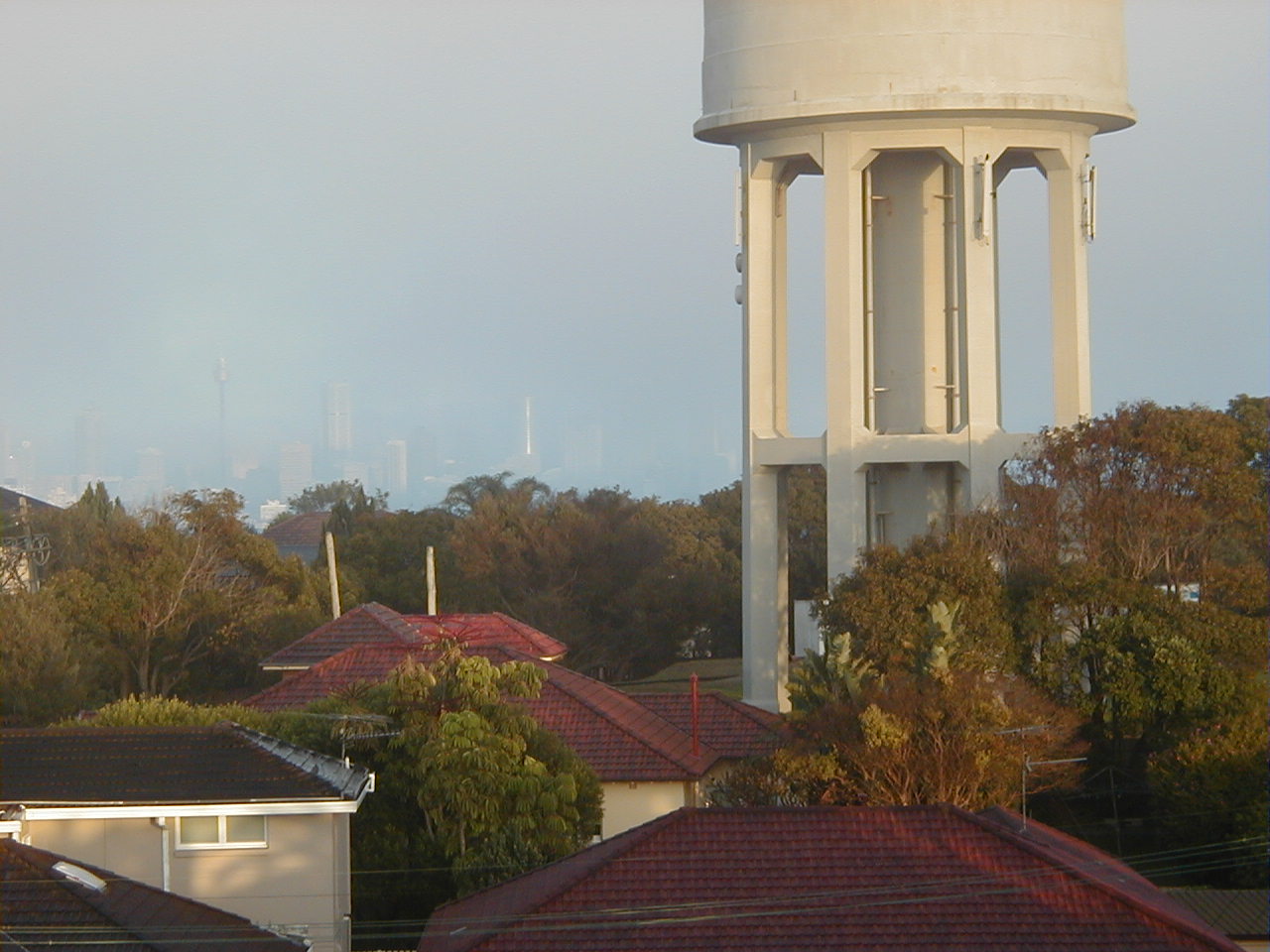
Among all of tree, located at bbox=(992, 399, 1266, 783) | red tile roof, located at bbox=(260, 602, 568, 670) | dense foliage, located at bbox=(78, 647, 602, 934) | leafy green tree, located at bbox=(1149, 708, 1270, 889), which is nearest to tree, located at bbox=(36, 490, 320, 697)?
red tile roof, located at bbox=(260, 602, 568, 670)

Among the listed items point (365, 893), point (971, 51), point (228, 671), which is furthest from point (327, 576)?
point (365, 893)

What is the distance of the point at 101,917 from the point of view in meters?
18.8

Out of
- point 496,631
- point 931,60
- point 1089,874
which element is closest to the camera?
point 1089,874

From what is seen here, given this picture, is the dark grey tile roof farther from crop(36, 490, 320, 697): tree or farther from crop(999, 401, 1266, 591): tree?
crop(36, 490, 320, 697): tree

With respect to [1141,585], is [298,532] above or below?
above

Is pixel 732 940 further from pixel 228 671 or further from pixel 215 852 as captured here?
pixel 228 671

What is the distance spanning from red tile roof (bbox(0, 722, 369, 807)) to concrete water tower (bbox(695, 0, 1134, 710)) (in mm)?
13172

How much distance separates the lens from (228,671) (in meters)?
53.9

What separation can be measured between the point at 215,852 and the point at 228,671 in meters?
30.3

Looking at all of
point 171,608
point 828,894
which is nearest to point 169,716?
point 828,894

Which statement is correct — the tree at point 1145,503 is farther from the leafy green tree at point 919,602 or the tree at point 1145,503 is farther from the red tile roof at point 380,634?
the red tile roof at point 380,634

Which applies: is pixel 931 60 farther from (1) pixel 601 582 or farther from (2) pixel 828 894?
(1) pixel 601 582

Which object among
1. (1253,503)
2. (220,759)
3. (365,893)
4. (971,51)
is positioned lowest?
(365,893)

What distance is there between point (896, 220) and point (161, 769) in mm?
17724
